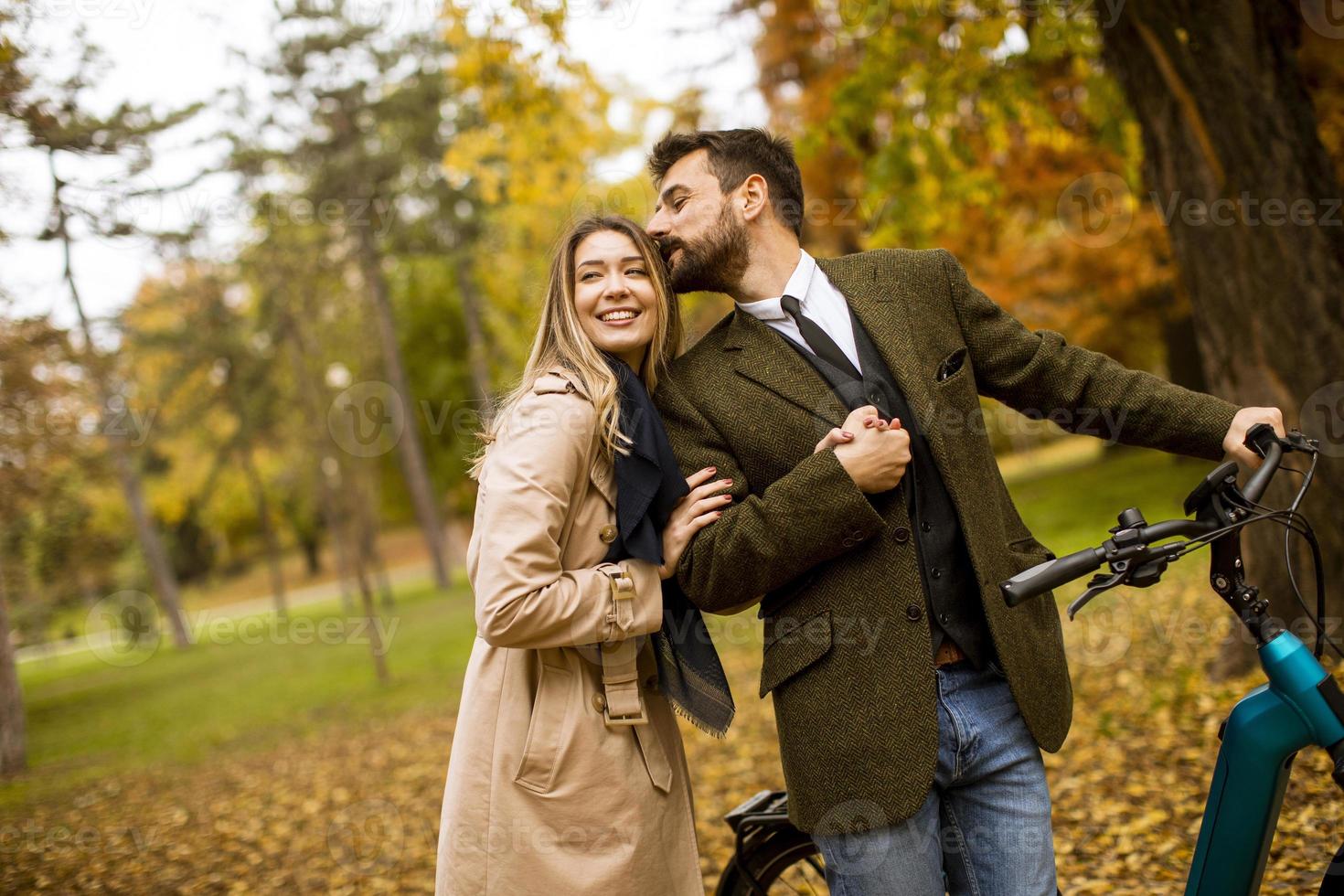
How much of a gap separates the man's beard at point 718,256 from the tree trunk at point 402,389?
59.9ft

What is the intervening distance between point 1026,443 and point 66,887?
27749 millimetres

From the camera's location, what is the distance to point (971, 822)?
226 cm

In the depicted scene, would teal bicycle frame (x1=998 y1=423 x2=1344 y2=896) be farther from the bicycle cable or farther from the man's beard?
the man's beard

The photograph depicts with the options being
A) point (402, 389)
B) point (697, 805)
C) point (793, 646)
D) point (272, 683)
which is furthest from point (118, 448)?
point (793, 646)

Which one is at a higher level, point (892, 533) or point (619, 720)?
point (892, 533)

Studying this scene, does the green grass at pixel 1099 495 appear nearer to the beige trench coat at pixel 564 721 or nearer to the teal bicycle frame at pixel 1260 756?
the teal bicycle frame at pixel 1260 756

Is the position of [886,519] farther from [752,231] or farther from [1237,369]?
[1237,369]

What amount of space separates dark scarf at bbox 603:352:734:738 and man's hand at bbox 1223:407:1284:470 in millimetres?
1205

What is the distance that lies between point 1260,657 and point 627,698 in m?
1.33

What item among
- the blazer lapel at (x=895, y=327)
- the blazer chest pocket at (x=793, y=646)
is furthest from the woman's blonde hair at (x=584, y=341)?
the blazer chest pocket at (x=793, y=646)

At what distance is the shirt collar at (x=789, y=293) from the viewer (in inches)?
95.4

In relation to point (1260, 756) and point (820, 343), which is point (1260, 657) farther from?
point (820, 343)

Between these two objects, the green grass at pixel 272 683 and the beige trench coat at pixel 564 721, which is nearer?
the beige trench coat at pixel 564 721

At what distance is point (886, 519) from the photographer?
222 cm
